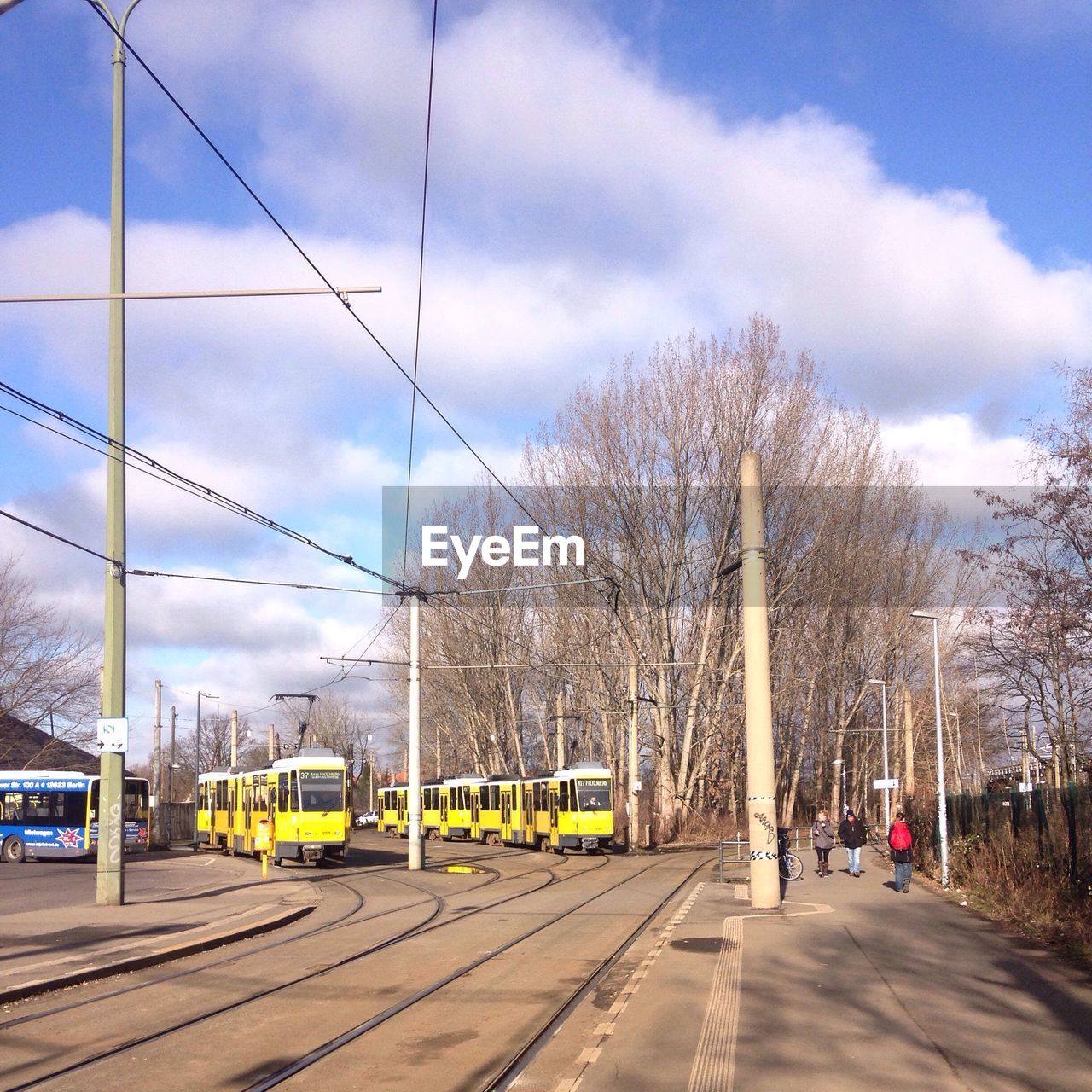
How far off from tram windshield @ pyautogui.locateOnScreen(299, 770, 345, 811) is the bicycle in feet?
45.3

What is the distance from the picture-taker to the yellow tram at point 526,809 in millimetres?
44094

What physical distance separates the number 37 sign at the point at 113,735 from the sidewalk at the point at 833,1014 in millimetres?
9523

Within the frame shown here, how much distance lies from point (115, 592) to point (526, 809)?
3013cm

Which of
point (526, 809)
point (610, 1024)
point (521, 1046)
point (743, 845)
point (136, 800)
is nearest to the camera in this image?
point (521, 1046)

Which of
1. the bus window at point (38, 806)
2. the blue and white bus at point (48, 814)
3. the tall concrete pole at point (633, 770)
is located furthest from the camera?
the tall concrete pole at point (633, 770)

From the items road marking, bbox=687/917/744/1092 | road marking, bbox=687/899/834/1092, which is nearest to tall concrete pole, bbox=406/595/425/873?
road marking, bbox=687/899/834/1092

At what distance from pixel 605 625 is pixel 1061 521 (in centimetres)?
3124

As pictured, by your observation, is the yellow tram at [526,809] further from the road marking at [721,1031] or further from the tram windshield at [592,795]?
the road marking at [721,1031]

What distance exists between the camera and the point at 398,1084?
8.34 metres

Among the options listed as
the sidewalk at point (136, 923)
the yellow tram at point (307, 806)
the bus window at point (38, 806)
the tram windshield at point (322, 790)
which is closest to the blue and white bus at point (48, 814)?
the bus window at point (38, 806)

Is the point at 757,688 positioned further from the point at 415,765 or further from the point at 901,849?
the point at 415,765

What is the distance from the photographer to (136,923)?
18375mm

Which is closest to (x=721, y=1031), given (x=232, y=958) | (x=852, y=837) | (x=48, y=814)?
(x=232, y=958)

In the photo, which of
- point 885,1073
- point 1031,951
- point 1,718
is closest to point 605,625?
point 1,718
